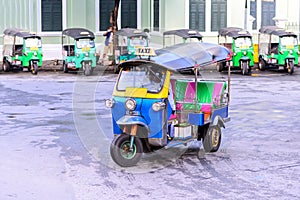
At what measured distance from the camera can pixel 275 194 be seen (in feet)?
27.9

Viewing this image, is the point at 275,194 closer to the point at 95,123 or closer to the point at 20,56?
the point at 95,123

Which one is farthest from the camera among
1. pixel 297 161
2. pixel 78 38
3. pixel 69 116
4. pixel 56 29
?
pixel 56 29

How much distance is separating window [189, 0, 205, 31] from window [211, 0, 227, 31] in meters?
0.47

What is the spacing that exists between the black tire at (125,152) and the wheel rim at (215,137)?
4.95 feet

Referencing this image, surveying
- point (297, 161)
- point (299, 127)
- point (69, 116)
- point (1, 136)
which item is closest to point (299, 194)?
point (297, 161)

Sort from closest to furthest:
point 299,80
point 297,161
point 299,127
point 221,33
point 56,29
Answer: point 297,161 → point 299,127 → point 299,80 → point 221,33 → point 56,29

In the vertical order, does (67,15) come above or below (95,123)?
above

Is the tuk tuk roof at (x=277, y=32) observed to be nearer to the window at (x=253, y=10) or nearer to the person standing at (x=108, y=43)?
the window at (x=253, y=10)

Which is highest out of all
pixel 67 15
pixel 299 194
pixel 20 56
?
pixel 67 15

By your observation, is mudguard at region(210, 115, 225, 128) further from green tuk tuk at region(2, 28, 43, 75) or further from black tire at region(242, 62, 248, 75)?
green tuk tuk at region(2, 28, 43, 75)

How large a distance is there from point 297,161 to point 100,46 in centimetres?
1943

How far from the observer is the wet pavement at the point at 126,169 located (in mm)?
8672

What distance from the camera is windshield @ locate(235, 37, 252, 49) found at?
24562 millimetres

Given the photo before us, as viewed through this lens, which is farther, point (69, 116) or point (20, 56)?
point (20, 56)
